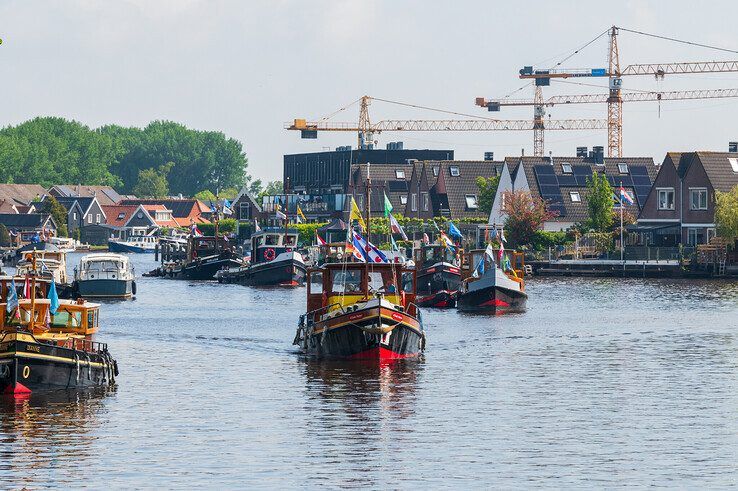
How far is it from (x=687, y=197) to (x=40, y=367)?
299 ft

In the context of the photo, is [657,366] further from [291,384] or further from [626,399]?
[291,384]

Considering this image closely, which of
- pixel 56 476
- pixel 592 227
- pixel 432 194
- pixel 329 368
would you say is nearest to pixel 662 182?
pixel 592 227

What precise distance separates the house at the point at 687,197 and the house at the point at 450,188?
2838 centimetres

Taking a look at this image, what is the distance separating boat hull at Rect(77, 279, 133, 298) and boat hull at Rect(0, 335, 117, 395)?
48.3 metres

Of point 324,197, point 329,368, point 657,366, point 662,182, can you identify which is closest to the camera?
point 329,368

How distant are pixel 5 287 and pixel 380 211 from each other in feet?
402

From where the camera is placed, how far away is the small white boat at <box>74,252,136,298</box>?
94.6 m

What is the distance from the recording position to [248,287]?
117 m

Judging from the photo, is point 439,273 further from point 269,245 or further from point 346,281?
point 346,281

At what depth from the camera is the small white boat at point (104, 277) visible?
9456cm

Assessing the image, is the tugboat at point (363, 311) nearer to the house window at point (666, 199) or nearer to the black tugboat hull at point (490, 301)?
the black tugboat hull at point (490, 301)

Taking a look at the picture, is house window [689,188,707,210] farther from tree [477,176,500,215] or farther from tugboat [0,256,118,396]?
tugboat [0,256,118,396]

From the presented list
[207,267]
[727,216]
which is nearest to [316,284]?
[727,216]

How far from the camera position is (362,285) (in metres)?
56.1
